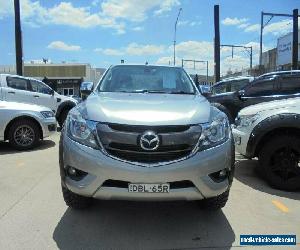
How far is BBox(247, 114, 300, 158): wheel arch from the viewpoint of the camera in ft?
20.2

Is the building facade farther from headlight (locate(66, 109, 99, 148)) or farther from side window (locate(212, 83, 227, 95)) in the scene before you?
headlight (locate(66, 109, 99, 148))

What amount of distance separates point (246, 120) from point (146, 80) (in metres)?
1.91

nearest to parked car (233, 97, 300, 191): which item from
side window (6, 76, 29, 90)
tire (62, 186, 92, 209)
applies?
tire (62, 186, 92, 209)

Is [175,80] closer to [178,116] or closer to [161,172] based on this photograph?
[178,116]

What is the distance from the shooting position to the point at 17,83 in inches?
557

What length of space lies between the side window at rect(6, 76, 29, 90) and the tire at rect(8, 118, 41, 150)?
178 inches

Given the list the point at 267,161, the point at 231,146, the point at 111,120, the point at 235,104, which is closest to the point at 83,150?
the point at 111,120

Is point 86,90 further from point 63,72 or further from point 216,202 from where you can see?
point 63,72

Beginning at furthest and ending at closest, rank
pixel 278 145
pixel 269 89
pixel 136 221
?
pixel 269 89, pixel 278 145, pixel 136 221

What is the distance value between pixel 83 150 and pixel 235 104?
28.4ft

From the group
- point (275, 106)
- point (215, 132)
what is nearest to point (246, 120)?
point (275, 106)

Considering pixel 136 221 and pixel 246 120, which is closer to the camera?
pixel 136 221

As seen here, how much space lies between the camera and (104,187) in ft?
13.4

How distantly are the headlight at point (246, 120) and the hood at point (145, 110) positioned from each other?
6.53 ft
